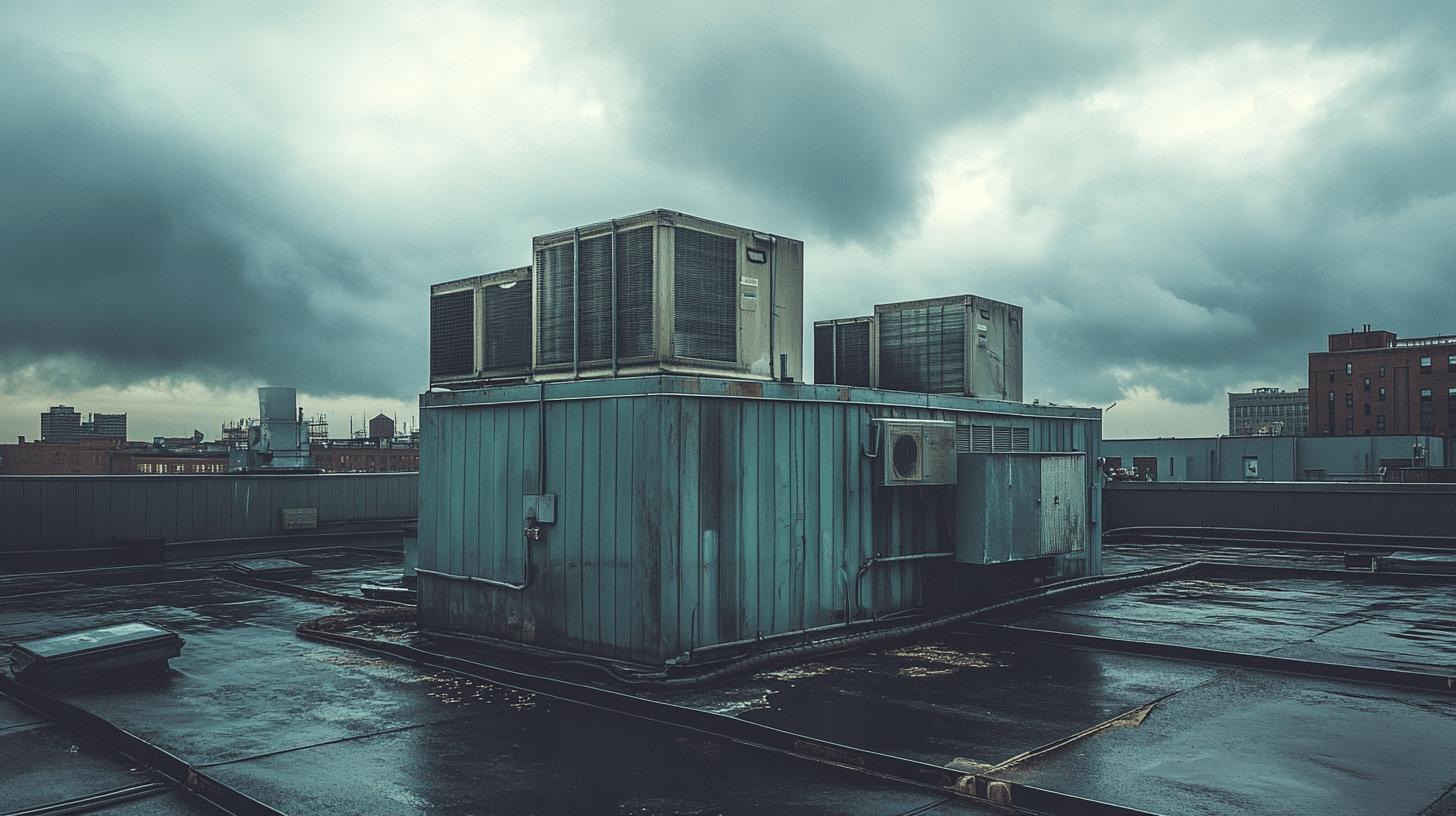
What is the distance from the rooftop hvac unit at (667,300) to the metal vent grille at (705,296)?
1 cm

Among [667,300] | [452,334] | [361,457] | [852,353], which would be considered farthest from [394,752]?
[361,457]

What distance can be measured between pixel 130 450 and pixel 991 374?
473ft

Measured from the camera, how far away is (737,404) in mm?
10289

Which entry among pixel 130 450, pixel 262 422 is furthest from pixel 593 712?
pixel 130 450

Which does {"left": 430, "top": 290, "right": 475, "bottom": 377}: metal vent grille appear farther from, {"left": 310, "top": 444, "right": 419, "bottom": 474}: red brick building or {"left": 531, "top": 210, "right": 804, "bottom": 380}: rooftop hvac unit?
{"left": 310, "top": 444, "right": 419, "bottom": 474}: red brick building

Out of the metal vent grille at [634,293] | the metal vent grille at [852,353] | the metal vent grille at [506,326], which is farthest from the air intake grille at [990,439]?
the metal vent grille at [506,326]

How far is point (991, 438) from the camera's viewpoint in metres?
14.0

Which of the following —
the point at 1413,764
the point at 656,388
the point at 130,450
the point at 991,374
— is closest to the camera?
the point at 1413,764

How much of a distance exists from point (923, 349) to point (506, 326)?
6189 mm

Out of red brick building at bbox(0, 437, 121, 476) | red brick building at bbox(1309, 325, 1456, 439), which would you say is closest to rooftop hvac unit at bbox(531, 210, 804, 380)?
red brick building at bbox(1309, 325, 1456, 439)

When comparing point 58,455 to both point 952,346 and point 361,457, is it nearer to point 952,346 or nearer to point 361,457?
point 361,457

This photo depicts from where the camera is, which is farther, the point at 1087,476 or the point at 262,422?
Result: the point at 262,422

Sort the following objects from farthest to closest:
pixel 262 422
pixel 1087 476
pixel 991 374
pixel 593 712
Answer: pixel 262 422 < pixel 1087 476 < pixel 991 374 < pixel 593 712

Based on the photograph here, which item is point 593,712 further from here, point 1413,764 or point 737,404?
point 1413,764
